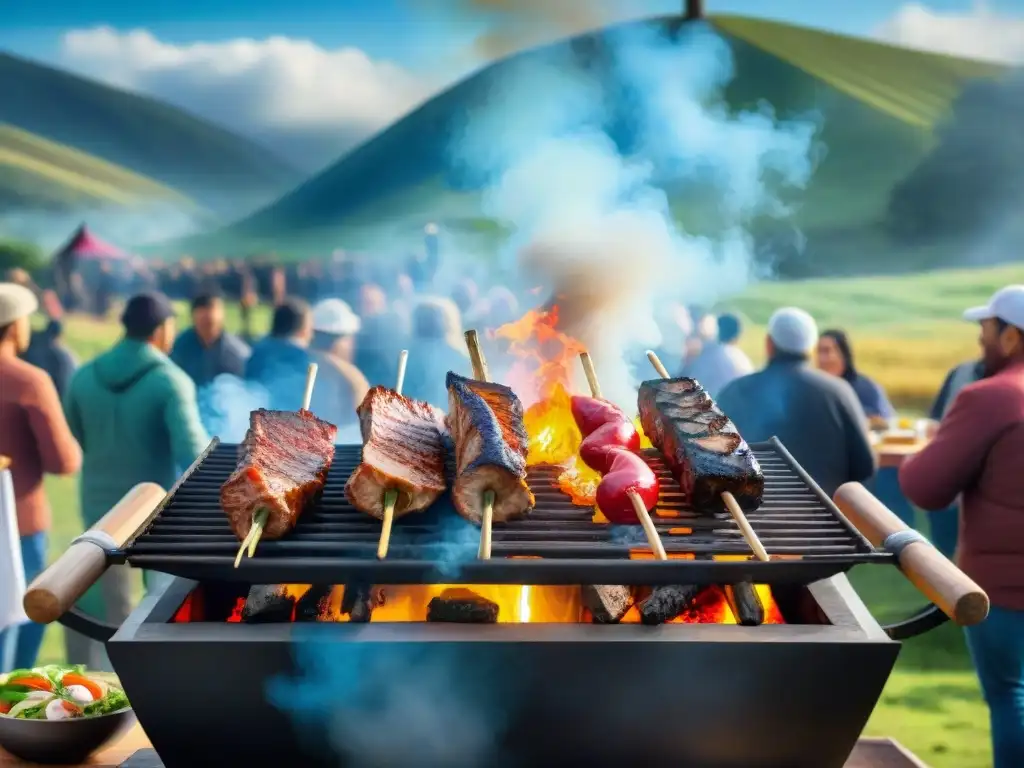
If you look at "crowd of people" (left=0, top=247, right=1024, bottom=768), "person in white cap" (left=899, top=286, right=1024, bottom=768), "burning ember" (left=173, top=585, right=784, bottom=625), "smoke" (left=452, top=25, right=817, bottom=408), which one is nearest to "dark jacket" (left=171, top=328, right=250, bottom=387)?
"crowd of people" (left=0, top=247, right=1024, bottom=768)

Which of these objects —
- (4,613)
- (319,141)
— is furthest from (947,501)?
Result: (319,141)

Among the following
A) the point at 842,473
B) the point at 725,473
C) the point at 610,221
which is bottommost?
the point at 842,473

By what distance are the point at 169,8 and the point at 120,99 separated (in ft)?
5.16

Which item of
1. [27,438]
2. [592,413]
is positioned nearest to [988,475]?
[592,413]

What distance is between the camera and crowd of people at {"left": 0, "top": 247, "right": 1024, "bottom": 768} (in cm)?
415

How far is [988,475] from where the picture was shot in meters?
4.22

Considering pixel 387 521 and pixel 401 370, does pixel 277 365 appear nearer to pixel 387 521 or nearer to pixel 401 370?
pixel 401 370

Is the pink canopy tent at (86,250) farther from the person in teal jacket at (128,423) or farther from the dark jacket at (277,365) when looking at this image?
the person in teal jacket at (128,423)

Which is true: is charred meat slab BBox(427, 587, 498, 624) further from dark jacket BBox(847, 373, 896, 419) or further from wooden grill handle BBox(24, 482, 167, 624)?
dark jacket BBox(847, 373, 896, 419)

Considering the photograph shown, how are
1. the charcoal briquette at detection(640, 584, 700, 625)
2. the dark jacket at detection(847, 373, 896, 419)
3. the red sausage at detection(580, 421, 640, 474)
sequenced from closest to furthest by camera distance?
the charcoal briquette at detection(640, 584, 700, 625), the red sausage at detection(580, 421, 640, 474), the dark jacket at detection(847, 373, 896, 419)

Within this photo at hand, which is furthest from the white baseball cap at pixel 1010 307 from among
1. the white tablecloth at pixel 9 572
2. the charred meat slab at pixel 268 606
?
the white tablecloth at pixel 9 572

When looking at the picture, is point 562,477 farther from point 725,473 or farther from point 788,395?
point 788,395

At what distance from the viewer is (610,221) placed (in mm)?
5098

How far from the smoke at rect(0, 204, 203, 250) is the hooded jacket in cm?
954
